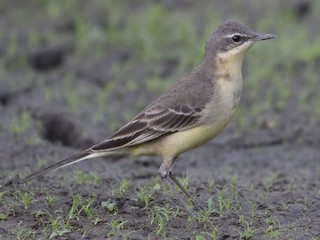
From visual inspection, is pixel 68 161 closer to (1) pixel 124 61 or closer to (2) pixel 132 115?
(2) pixel 132 115

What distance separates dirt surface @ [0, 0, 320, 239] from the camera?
7.59 meters

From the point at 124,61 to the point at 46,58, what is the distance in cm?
120

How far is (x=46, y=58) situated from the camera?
14.0 meters

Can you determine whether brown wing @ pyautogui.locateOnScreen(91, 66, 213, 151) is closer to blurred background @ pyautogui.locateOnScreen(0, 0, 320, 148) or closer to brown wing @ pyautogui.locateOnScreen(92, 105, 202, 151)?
brown wing @ pyautogui.locateOnScreen(92, 105, 202, 151)

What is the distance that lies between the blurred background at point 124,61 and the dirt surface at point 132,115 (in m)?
0.02

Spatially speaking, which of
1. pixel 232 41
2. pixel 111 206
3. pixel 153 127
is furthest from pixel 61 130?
pixel 111 206

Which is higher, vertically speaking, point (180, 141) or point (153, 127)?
point (153, 127)

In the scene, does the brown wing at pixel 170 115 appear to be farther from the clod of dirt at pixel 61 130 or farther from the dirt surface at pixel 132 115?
the clod of dirt at pixel 61 130

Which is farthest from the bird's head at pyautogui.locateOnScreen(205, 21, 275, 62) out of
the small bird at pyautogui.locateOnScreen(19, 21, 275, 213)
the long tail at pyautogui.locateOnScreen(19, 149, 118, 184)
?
the long tail at pyautogui.locateOnScreen(19, 149, 118, 184)

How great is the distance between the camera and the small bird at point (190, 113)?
8180 millimetres

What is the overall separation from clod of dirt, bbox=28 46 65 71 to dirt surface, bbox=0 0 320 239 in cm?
2

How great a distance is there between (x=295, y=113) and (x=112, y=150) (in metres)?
4.30

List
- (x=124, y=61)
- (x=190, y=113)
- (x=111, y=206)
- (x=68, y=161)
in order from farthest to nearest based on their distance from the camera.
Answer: (x=124, y=61)
(x=190, y=113)
(x=68, y=161)
(x=111, y=206)

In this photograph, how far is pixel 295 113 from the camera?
12.0m
